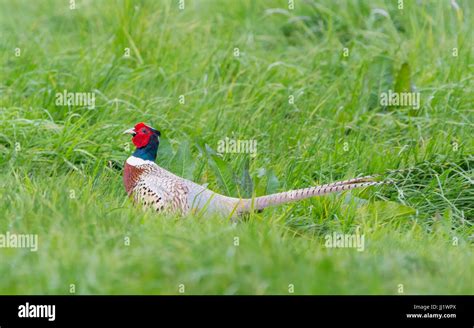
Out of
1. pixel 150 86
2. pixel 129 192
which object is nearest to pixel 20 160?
pixel 129 192

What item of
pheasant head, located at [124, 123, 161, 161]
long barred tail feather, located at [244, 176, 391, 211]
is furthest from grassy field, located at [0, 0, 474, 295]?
pheasant head, located at [124, 123, 161, 161]

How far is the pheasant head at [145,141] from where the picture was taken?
5.96 meters

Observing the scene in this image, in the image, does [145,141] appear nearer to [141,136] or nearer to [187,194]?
[141,136]

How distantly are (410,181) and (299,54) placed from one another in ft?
7.49

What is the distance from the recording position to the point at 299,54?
8203 millimetres

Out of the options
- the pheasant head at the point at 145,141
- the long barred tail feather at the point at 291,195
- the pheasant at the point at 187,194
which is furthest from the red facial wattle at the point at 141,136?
the long barred tail feather at the point at 291,195

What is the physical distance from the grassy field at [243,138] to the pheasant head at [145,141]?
8.6 inches

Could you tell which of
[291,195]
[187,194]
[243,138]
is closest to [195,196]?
[187,194]

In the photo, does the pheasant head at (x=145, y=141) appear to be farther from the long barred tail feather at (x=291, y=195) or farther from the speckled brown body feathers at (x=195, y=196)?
the long barred tail feather at (x=291, y=195)

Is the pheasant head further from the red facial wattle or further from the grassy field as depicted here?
the grassy field

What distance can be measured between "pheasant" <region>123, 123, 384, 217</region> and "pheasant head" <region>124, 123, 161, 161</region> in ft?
0.26

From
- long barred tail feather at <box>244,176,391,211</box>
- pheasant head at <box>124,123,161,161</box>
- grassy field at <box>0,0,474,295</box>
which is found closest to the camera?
grassy field at <box>0,0,474,295</box>

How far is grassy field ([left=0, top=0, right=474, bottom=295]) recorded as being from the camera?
14.8ft
